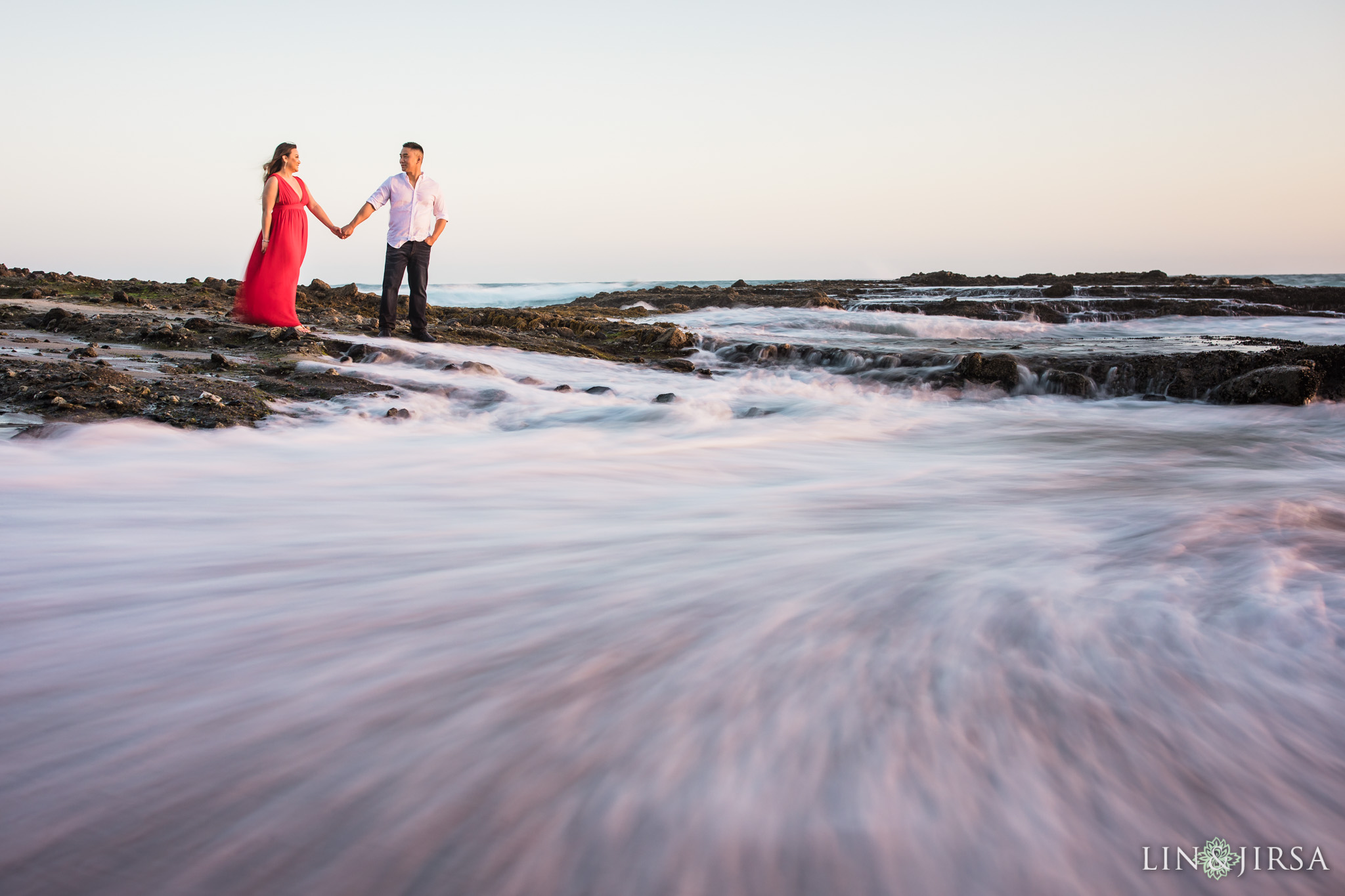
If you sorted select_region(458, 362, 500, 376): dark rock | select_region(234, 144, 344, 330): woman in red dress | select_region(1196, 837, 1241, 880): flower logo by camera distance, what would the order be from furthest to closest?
select_region(234, 144, 344, 330): woman in red dress, select_region(458, 362, 500, 376): dark rock, select_region(1196, 837, 1241, 880): flower logo

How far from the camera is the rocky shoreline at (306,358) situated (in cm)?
530

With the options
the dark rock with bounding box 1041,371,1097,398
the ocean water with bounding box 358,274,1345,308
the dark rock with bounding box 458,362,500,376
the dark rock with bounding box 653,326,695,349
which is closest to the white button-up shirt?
the dark rock with bounding box 458,362,500,376

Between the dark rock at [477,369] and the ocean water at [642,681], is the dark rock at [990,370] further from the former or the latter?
the dark rock at [477,369]

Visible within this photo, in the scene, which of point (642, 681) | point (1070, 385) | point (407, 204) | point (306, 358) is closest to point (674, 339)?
point (407, 204)

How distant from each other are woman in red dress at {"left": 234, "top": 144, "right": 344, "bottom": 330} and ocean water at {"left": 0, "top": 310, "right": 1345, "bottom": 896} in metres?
4.29

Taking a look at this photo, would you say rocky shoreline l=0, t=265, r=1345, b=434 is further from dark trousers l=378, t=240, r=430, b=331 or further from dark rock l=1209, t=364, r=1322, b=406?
dark trousers l=378, t=240, r=430, b=331

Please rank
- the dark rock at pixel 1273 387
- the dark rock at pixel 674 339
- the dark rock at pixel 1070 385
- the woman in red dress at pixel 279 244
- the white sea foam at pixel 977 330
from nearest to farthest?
the dark rock at pixel 1273 387 < the woman in red dress at pixel 279 244 < the dark rock at pixel 1070 385 < the dark rock at pixel 674 339 < the white sea foam at pixel 977 330

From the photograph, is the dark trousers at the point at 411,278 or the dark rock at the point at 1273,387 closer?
the dark rock at the point at 1273,387

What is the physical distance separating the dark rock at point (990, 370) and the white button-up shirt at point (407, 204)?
6.66 metres

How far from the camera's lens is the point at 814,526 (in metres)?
3.87

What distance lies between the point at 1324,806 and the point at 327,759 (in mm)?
2177

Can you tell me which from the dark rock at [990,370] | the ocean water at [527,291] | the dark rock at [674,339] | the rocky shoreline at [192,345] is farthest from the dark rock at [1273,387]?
the ocean water at [527,291]

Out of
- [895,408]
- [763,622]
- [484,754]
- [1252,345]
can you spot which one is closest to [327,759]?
[484,754]

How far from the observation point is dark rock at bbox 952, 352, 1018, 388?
8898 mm
